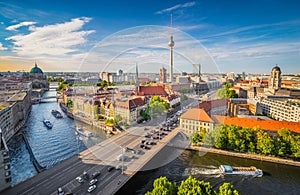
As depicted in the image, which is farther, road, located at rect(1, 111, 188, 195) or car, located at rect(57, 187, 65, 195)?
road, located at rect(1, 111, 188, 195)

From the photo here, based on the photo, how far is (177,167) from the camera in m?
5.92

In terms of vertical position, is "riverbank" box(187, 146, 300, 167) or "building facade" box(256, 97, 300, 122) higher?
"building facade" box(256, 97, 300, 122)

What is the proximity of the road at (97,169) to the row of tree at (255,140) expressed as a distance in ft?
7.51

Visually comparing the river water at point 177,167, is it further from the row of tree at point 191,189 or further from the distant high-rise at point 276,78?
the distant high-rise at point 276,78

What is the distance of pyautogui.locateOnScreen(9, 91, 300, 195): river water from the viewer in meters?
5.08

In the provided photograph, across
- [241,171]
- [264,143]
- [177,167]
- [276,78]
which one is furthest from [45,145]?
[276,78]

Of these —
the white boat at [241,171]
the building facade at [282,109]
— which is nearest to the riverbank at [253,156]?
the white boat at [241,171]

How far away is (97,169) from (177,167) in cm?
259

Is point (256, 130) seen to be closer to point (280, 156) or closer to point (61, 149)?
point (280, 156)

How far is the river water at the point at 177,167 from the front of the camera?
5.08 meters

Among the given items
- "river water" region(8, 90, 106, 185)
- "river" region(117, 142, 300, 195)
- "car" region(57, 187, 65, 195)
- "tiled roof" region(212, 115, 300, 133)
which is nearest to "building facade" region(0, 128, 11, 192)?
"river water" region(8, 90, 106, 185)

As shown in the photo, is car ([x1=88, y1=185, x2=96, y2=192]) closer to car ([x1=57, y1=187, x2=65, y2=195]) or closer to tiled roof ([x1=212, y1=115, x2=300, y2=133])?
car ([x1=57, y1=187, x2=65, y2=195])

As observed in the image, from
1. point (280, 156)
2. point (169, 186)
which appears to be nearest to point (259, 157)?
point (280, 156)

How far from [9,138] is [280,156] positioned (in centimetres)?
1171
